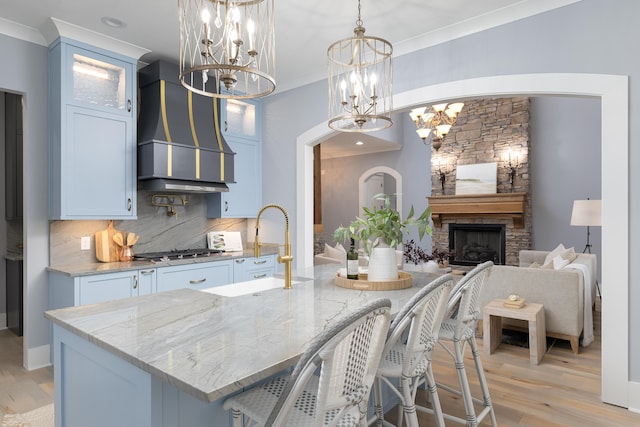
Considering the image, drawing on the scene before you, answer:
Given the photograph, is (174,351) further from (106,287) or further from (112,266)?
(112,266)

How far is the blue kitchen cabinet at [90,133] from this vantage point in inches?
125

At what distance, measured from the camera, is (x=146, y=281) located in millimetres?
3398

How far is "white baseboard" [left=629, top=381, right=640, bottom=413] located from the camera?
253 centimetres

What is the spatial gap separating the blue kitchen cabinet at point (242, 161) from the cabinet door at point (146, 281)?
117cm

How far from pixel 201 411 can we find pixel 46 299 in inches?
108

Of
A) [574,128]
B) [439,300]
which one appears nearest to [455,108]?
[574,128]

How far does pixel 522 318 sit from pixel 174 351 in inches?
123

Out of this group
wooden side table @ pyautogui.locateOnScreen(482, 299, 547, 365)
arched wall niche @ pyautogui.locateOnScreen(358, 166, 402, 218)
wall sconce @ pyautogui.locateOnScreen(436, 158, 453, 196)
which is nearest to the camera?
wooden side table @ pyautogui.locateOnScreen(482, 299, 547, 365)

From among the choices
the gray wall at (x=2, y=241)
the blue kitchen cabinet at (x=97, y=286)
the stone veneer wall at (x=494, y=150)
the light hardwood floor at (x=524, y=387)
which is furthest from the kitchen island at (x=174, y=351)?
the stone veneer wall at (x=494, y=150)

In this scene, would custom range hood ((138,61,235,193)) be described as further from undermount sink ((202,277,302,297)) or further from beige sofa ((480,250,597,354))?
beige sofa ((480,250,597,354))

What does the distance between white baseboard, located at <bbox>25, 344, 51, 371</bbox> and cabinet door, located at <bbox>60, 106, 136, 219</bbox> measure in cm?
114

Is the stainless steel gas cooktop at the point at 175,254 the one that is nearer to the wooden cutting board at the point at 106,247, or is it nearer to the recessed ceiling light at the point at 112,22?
the wooden cutting board at the point at 106,247

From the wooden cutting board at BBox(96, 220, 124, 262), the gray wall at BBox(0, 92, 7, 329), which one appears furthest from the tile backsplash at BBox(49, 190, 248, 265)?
the gray wall at BBox(0, 92, 7, 329)

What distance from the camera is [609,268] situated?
2619mm
